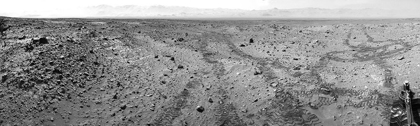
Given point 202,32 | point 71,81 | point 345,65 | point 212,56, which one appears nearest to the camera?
point 71,81

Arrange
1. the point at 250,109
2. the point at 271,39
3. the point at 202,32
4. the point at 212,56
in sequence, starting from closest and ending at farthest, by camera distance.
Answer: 1. the point at 250,109
2. the point at 212,56
3. the point at 271,39
4. the point at 202,32

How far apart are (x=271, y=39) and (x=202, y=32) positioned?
3852 mm

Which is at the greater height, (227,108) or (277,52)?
(277,52)

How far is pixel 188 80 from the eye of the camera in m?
9.07

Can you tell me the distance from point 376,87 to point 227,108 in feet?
14.5

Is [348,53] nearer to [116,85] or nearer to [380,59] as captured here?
[380,59]

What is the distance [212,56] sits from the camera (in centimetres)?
1127

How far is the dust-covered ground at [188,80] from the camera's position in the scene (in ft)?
23.2

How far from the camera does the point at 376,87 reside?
8008 mm

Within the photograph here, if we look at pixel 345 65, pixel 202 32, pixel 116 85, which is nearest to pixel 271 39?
pixel 202 32

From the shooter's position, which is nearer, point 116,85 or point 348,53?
point 116,85

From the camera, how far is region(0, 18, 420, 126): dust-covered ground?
7062mm

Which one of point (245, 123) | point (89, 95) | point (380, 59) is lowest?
point (245, 123)

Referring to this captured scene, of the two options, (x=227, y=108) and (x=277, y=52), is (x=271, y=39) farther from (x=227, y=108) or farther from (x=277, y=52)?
(x=227, y=108)
